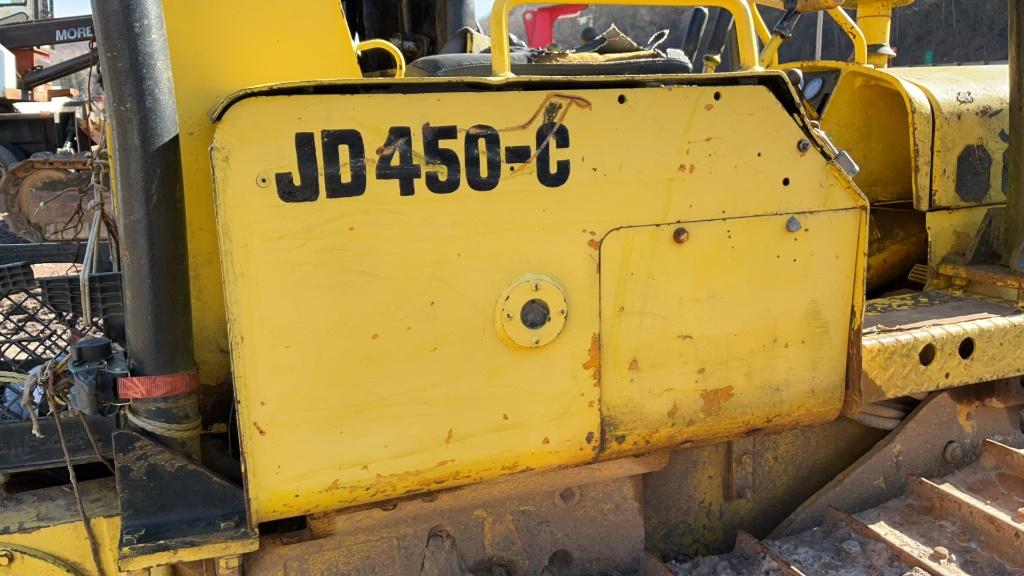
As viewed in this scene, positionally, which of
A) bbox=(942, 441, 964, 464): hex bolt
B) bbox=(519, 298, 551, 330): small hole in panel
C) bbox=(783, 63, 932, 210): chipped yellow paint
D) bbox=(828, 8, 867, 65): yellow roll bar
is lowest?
bbox=(942, 441, 964, 464): hex bolt

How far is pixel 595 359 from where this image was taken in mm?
1993

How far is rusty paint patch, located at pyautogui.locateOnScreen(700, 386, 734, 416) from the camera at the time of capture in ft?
6.97

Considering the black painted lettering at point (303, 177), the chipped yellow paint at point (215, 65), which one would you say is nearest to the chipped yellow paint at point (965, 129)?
the chipped yellow paint at point (215, 65)

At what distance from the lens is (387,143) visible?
1.79 meters

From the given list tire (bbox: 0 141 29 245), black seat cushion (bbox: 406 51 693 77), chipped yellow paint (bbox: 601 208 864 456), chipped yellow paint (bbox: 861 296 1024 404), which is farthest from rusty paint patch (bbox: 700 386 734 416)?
tire (bbox: 0 141 29 245)

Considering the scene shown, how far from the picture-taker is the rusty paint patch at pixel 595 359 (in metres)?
1.98

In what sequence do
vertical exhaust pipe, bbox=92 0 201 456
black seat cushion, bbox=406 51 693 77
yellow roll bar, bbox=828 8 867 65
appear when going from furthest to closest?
yellow roll bar, bbox=828 8 867 65, black seat cushion, bbox=406 51 693 77, vertical exhaust pipe, bbox=92 0 201 456

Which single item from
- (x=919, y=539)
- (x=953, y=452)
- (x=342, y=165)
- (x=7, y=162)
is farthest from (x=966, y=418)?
(x=7, y=162)

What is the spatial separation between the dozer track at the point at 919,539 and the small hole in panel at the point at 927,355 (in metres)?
0.36

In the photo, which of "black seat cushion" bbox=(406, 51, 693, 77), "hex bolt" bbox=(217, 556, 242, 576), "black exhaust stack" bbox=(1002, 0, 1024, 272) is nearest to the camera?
"hex bolt" bbox=(217, 556, 242, 576)

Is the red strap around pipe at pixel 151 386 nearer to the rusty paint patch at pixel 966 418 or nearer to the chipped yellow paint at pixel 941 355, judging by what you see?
the chipped yellow paint at pixel 941 355

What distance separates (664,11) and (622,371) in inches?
987

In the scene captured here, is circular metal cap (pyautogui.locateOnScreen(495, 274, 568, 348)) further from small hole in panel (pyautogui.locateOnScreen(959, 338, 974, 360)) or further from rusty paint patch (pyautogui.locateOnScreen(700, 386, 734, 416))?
small hole in panel (pyautogui.locateOnScreen(959, 338, 974, 360))

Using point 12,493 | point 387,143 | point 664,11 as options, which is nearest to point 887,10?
point 387,143
